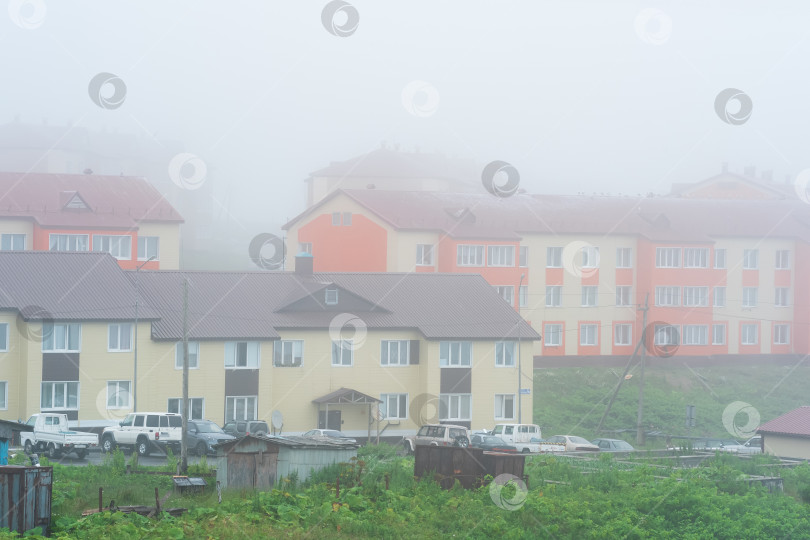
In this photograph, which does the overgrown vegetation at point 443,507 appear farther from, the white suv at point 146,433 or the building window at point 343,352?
the building window at point 343,352

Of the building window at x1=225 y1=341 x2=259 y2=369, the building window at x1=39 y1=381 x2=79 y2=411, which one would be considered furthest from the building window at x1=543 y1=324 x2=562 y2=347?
the building window at x1=39 y1=381 x2=79 y2=411

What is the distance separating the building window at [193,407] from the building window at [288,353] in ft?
11.5

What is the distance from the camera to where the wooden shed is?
950 inches

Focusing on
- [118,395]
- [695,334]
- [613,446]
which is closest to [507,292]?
[695,334]

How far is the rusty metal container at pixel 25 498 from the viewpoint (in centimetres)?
1850

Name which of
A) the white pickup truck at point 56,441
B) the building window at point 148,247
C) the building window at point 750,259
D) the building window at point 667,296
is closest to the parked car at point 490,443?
the white pickup truck at point 56,441

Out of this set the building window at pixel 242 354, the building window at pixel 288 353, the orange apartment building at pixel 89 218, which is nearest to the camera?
the building window at pixel 242 354

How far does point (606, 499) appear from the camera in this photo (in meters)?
24.9

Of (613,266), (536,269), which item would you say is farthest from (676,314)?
(536,269)

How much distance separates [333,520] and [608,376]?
33873 mm

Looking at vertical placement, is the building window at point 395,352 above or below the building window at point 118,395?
above

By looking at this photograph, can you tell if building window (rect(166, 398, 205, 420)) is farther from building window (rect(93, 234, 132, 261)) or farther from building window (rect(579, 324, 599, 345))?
building window (rect(579, 324, 599, 345))

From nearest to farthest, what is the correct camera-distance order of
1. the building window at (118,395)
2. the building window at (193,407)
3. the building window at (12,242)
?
the building window at (118,395) → the building window at (193,407) → the building window at (12,242)

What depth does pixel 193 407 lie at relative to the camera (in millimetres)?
39094
